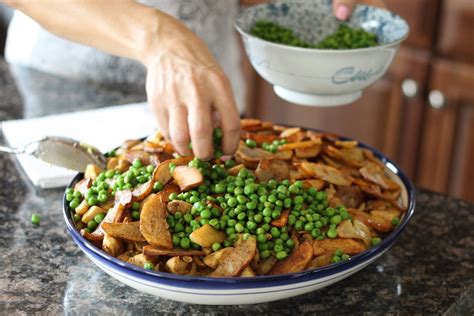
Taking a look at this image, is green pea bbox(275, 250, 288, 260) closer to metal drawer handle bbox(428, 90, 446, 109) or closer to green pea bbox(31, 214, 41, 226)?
green pea bbox(31, 214, 41, 226)

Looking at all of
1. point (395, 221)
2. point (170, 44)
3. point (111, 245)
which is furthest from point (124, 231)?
point (395, 221)

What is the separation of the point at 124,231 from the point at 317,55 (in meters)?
0.54

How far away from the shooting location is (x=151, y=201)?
1184mm

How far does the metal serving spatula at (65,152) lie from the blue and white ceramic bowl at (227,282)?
32 centimetres

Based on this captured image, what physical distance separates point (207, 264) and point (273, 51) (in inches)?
20.7

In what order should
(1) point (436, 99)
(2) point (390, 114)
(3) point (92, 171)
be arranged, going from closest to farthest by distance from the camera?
(3) point (92, 171)
(1) point (436, 99)
(2) point (390, 114)

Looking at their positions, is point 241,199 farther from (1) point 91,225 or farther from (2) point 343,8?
(2) point 343,8

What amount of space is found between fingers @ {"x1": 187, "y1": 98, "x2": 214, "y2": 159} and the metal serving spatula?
1.00 ft

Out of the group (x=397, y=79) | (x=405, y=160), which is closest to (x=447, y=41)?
(x=397, y=79)

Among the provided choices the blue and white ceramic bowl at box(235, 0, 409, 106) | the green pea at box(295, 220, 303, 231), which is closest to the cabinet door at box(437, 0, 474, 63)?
A: the blue and white ceramic bowl at box(235, 0, 409, 106)

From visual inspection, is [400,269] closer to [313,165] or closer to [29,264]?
[313,165]

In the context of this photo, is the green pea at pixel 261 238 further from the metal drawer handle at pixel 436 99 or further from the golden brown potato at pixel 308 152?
the metal drawer handle at pixel 436 99

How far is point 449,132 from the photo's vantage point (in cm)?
268

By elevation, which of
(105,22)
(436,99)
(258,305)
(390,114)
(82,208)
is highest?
(105,22)
